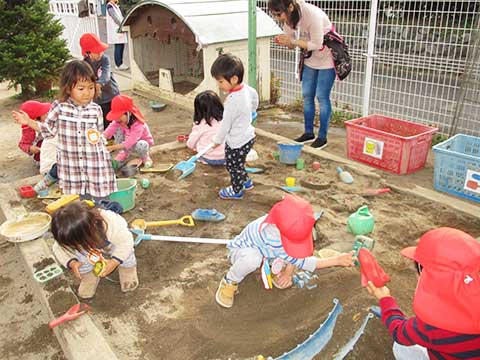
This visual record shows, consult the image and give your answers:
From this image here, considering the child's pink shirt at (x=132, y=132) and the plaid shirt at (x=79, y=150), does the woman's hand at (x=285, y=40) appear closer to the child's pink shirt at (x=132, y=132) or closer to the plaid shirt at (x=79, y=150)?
the child's pink shirt at (x=132, y=132)

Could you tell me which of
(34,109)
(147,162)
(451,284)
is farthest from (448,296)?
(34,109)

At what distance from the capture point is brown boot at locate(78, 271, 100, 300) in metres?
2.52

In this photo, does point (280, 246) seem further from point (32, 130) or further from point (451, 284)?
point (32, 130)

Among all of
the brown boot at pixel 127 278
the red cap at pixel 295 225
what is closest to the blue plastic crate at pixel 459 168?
the red cap at pixel 295 225

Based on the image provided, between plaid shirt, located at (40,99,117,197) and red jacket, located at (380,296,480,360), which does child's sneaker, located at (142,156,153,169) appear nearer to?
plaid shirt, located at (40,99,117,197)

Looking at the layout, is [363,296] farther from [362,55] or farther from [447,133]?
[362,55]

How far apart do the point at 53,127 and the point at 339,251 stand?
2084 mm

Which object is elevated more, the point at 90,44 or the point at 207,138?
the point at 90,44

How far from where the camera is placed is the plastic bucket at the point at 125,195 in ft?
10.8

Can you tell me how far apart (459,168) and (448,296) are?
7.66 ft

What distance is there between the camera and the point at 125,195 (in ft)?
11.0

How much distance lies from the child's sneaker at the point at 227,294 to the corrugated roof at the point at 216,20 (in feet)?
12.4

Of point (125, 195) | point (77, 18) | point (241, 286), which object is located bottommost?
point (241, 286)

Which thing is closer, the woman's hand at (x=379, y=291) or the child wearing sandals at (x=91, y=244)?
the woman's hand at (x=379, y=291)
